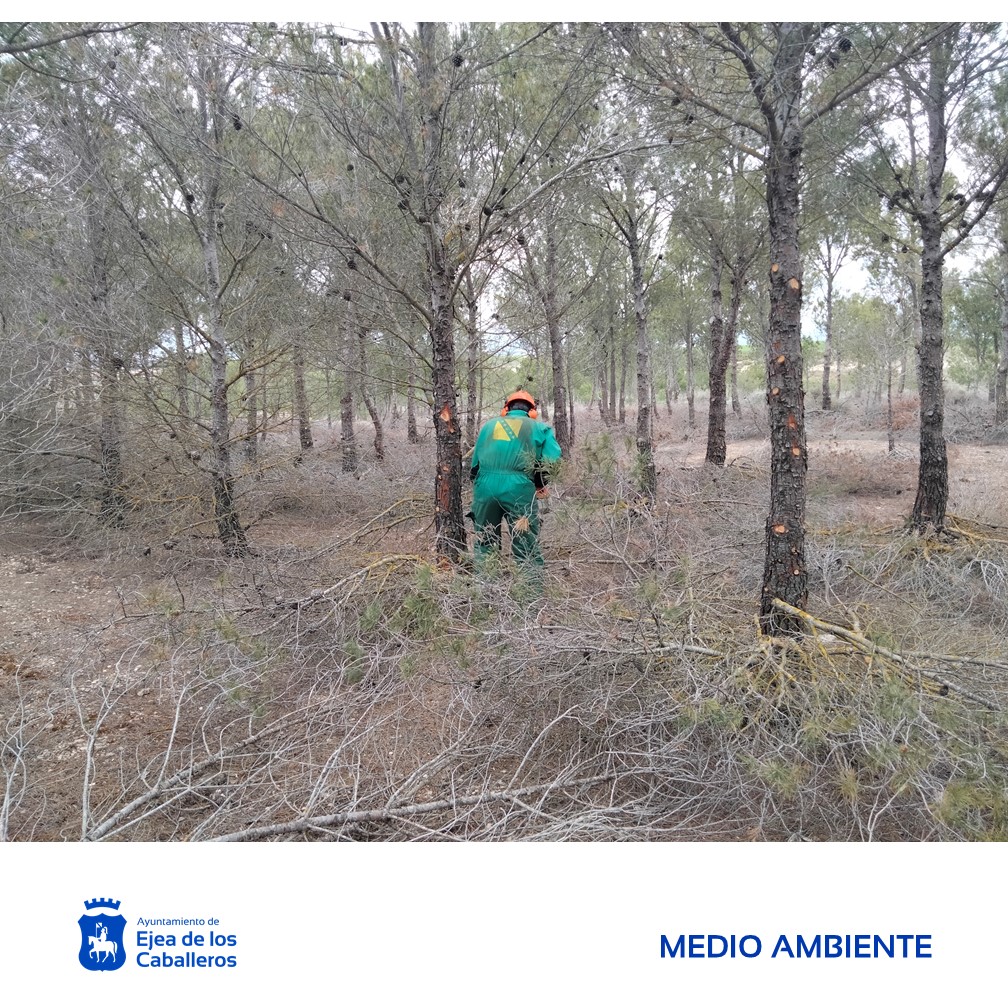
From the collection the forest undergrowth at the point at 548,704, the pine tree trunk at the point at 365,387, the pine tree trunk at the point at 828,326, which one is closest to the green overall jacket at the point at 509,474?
the forest undergrowth at the point at 548,704

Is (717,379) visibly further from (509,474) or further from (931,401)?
(509,474)

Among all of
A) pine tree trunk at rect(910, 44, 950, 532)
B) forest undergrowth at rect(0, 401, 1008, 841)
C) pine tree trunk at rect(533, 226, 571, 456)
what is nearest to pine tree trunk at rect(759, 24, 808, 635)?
forest undergrowth at rect(0, 401, 1008, 841)

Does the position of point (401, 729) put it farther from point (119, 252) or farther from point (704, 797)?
point (119, 252)

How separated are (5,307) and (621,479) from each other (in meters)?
5.72

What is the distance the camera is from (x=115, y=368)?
5.97 meters

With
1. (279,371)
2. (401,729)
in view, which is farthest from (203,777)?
(279,371)

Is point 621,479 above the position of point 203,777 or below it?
above

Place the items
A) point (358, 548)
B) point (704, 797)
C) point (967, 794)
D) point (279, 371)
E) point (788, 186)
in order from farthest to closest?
1. point (279, 371)
2. point (358, 548)
3. point (788, 186)
4. point (704, 797)
5. point (967, 794)
